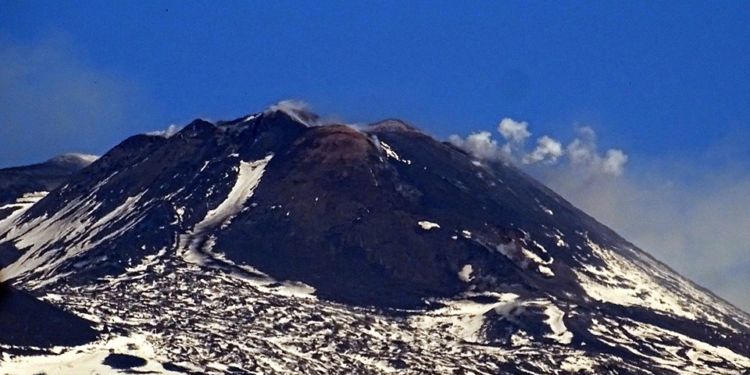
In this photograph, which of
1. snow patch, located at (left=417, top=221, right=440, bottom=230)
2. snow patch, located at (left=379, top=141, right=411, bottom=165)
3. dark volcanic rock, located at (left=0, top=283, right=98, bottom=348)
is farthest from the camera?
snow patch, located at (left=379, top=141, right=411, bottom=165)

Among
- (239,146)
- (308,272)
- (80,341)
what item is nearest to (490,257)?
(308,272)

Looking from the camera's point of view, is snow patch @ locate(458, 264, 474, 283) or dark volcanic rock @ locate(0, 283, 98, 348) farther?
snow patch @ locate(458, 264, 474, 283)

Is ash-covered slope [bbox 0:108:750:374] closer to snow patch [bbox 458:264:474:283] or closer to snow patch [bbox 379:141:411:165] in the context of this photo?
snow patch [bbox 458:264:474:283]

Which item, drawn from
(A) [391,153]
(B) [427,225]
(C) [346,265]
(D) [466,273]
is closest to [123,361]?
(C) [346,265]

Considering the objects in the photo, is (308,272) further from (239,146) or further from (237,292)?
(239,146)

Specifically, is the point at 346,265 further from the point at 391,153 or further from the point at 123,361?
the point at 123,361

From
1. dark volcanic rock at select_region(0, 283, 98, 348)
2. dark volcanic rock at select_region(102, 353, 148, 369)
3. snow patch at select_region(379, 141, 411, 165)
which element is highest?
snow patch at select_region(379, 141, 411, 165)

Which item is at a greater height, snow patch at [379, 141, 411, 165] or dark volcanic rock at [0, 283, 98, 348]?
snow patch at [379, 141, 411, 165]

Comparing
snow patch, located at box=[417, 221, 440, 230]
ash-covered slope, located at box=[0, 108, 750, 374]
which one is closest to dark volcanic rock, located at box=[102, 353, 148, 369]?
ash-covered slope, located at box=[0, 108, 750, 374]
